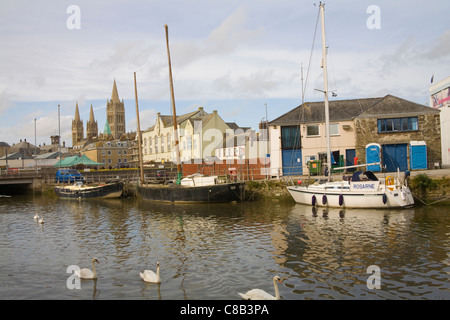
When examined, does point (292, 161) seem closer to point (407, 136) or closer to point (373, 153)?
point (373, 153)

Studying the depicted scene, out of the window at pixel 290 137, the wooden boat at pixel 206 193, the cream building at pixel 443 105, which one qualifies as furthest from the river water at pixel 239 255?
the cream building at pixel 443 105

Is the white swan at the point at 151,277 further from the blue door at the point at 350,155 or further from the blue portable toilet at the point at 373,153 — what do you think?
the blue door at the point at 350,155

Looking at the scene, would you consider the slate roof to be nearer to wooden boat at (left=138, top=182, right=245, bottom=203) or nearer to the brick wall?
the brick wall

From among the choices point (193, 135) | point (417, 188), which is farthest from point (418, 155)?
point (193, 135)

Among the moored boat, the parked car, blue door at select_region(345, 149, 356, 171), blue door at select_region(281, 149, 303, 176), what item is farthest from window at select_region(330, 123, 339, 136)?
the parked car

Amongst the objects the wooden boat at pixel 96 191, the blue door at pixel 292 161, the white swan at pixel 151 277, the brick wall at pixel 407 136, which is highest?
the brick wall at pixel 407 136

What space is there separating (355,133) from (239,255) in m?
25.4

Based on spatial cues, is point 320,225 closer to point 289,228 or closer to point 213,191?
point 289,228

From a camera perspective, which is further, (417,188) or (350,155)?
(350,155)

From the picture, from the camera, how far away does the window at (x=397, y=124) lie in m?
34.7

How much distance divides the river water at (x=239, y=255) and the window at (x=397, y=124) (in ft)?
41.2

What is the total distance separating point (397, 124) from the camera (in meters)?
35.0

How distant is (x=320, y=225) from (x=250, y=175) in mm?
17123

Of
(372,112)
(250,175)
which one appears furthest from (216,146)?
(372,112)
